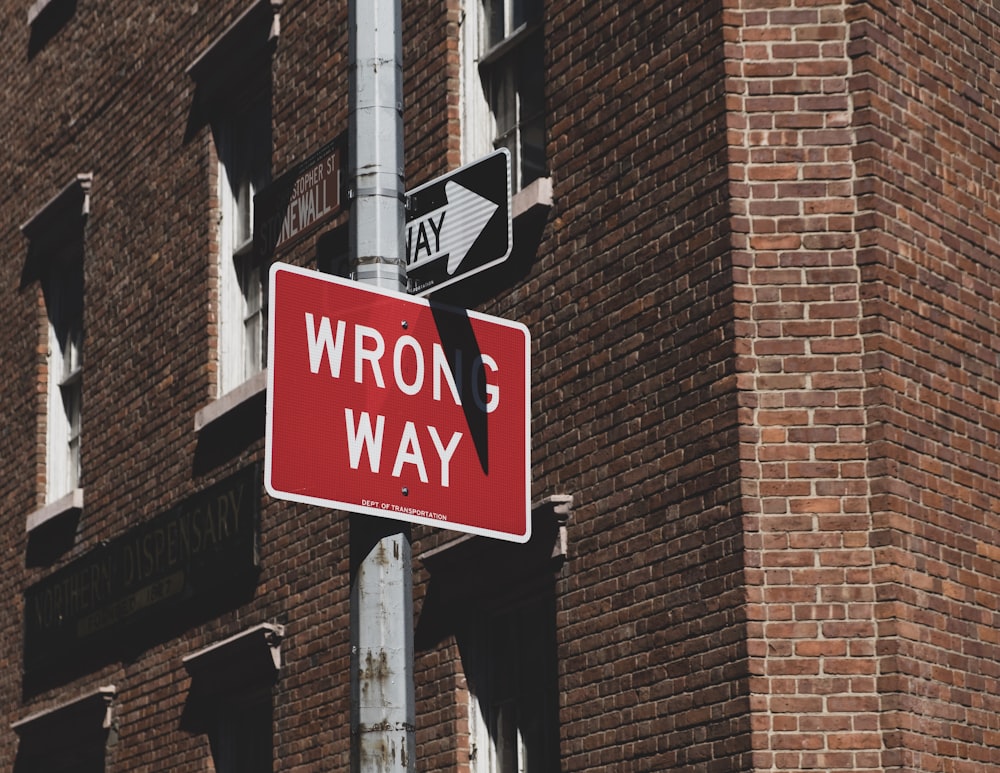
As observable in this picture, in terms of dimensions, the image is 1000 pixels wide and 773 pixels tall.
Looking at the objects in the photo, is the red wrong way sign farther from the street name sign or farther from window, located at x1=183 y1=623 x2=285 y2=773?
window, located at x1=183 y1=623 x2=285 y2=773

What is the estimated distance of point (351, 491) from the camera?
5.97 m

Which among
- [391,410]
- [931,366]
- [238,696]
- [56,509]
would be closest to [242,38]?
[56,509]

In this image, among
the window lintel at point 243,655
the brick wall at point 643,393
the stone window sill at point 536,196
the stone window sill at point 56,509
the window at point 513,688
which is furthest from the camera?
the stone window sill at point 56,509

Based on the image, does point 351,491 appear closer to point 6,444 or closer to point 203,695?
point 203,695

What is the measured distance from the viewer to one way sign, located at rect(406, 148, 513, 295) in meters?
6.57

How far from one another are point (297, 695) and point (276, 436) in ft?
21.5

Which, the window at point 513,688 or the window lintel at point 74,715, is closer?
the window at point 513,688

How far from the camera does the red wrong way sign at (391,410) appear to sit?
5949 millimetres

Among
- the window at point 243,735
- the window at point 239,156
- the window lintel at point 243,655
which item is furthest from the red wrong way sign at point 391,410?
the window at point 239,156

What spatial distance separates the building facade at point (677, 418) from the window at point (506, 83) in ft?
0.08

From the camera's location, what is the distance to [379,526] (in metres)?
6.11

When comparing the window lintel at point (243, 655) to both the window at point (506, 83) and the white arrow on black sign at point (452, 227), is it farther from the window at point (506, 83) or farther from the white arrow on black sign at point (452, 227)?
the white arrow on black sign at point (452, 227)

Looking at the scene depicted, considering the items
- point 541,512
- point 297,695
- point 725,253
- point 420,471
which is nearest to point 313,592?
point 297,695

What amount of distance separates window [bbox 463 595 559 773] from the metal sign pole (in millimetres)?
4161
